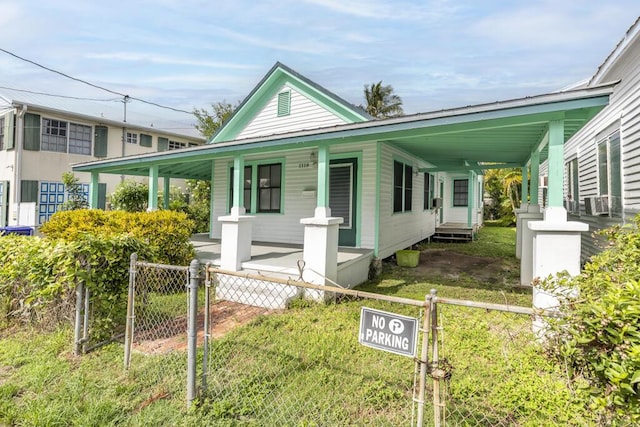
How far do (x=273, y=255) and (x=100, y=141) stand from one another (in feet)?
49.5

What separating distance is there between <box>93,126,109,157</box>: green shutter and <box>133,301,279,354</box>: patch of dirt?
15.6m

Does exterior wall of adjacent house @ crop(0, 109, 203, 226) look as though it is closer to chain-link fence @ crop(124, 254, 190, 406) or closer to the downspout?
the downspout

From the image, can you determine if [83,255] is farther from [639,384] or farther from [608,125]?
[608,125]

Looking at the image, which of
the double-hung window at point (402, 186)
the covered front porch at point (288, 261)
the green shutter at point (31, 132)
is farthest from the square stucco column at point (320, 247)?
the green shutter at point (31, 132)

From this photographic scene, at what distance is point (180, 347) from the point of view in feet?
12.8

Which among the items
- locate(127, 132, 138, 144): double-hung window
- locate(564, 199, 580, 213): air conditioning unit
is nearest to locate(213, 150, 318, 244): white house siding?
locate(564, 199, 580, 213): air conditioning unit

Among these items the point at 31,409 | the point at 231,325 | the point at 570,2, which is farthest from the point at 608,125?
the point at 31,409

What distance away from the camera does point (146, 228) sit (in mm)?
6734

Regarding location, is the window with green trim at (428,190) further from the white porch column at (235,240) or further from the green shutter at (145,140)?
the green shutter at (145,140)

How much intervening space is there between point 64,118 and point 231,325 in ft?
55.1

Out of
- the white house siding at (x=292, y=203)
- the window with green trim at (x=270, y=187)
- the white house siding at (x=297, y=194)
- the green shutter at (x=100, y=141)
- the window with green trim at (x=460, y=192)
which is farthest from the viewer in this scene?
the green shutter at (x=100, y=141)

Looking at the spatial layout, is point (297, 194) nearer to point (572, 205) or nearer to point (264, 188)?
point (264, 188)

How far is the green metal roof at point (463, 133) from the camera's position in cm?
417

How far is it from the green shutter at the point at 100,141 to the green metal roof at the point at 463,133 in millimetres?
7479
